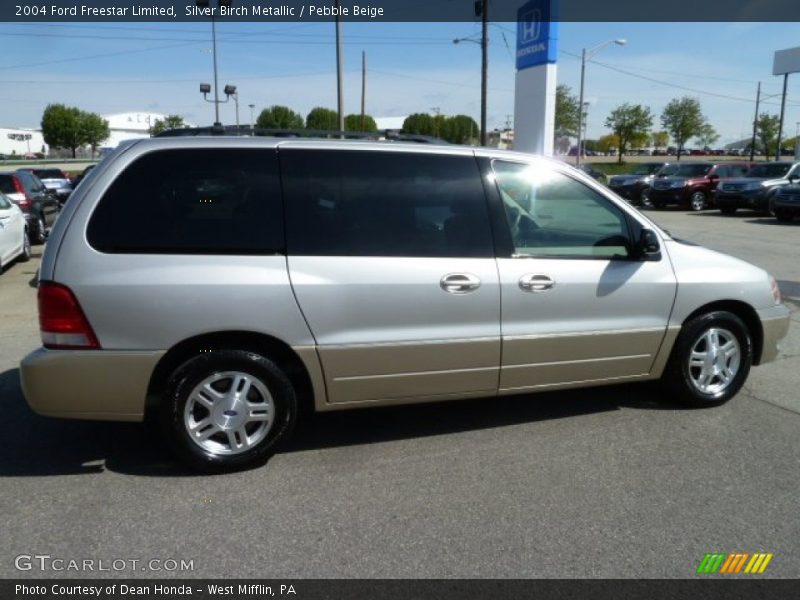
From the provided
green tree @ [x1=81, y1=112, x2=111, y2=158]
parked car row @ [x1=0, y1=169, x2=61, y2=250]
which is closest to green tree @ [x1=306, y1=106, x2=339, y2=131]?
green tree @ [x1=81, y1=112, x2=111, y2=158]

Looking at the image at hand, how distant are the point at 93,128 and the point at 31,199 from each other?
98859 mm

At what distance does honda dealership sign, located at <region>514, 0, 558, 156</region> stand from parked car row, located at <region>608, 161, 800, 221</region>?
954cm

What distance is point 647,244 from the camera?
4258 mm

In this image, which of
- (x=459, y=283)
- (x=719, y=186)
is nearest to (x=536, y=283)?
(x=459, y=283)

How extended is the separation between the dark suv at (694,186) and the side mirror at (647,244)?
22.1m

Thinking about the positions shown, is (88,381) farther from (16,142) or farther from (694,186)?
(16,142)

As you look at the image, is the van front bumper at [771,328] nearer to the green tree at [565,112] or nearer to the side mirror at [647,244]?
the side mirror at [647,244]

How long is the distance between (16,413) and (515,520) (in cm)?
354

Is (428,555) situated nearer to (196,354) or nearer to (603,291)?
(196,354)

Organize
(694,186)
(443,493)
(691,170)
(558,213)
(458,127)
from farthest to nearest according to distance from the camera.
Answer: (458,127)
(691,170)
(694,186)
(558,213)
(443,493)

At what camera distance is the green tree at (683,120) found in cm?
7162

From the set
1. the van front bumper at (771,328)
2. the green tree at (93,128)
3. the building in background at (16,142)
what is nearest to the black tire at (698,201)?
the van front bumper at (771,328)

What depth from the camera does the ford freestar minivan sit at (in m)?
3.45
